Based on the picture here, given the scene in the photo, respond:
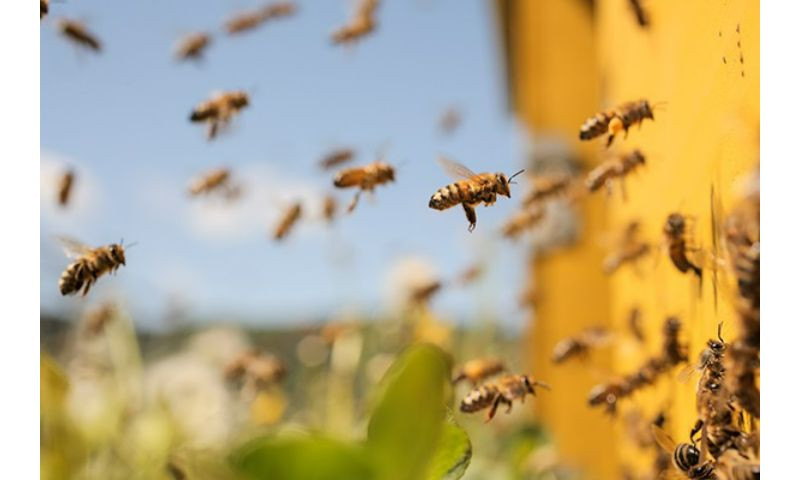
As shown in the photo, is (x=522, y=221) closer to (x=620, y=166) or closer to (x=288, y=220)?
(x=288, y=220)

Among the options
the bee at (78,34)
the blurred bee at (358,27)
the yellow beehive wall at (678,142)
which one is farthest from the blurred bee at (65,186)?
the yellow beehive wall at (678,142)

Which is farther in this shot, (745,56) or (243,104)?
(243,104)

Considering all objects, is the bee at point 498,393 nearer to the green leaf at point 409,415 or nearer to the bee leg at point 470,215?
the bee leg at point 470,215

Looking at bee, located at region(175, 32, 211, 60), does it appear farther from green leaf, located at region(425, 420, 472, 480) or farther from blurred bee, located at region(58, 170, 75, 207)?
green leaf, located at region(425, 420, 472, 480)

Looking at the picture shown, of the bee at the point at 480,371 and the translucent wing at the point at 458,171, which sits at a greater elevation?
the translucent wing at the point at 458,171
